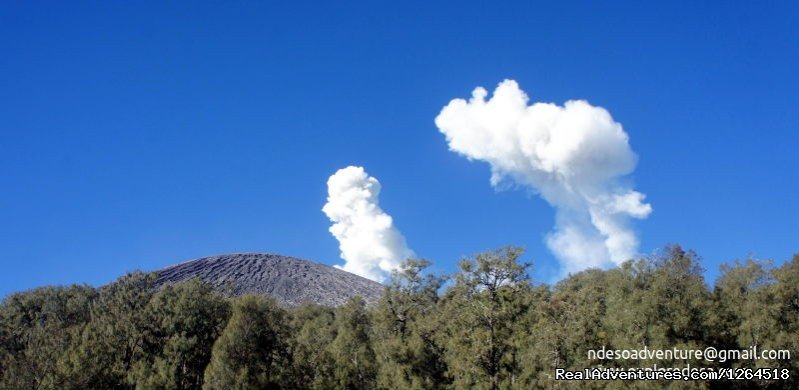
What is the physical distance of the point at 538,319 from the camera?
5188cm

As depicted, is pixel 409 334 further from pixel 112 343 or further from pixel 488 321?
pixel 112 343

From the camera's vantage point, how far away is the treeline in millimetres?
46625

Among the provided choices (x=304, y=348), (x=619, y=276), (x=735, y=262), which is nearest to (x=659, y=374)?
(x=619, y=276)

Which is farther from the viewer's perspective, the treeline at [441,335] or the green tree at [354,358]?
the green tree at [354,358]

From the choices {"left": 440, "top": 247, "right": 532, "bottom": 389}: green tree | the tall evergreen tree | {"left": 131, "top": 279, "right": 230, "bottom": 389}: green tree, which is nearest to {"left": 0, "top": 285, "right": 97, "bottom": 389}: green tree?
{"left": 131, "top": 279, "right": 230, "bottom": 389}: green tree

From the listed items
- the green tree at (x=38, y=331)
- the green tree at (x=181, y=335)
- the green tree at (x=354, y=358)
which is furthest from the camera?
the green tree at (x=354, y=358)

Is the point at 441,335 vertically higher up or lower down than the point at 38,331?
higher up

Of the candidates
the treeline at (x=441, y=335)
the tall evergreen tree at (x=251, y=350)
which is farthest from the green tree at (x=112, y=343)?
the tall evergreen tree at (x=251, y=350)

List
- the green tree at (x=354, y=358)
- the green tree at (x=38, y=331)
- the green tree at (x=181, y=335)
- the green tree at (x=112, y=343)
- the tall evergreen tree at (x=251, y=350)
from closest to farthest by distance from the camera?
the green tree at (x=38, y=331) → the green tree at (x=112, y=343) → the tall evergreen tree at (x=251, y=350) → the green tree at (x=181, y=335) → the green tree at (x=354, y=358)

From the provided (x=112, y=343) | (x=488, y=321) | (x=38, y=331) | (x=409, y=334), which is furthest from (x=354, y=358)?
(x=38, y=331)

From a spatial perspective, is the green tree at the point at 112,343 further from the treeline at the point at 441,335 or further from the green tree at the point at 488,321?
the green tree at the point at 488,321

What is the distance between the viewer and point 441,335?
54219 mm

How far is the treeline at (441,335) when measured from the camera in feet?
153

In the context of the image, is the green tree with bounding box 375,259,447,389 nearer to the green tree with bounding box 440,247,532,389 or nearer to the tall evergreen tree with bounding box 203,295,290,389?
the green tree with bounding box 440,247,532,389
